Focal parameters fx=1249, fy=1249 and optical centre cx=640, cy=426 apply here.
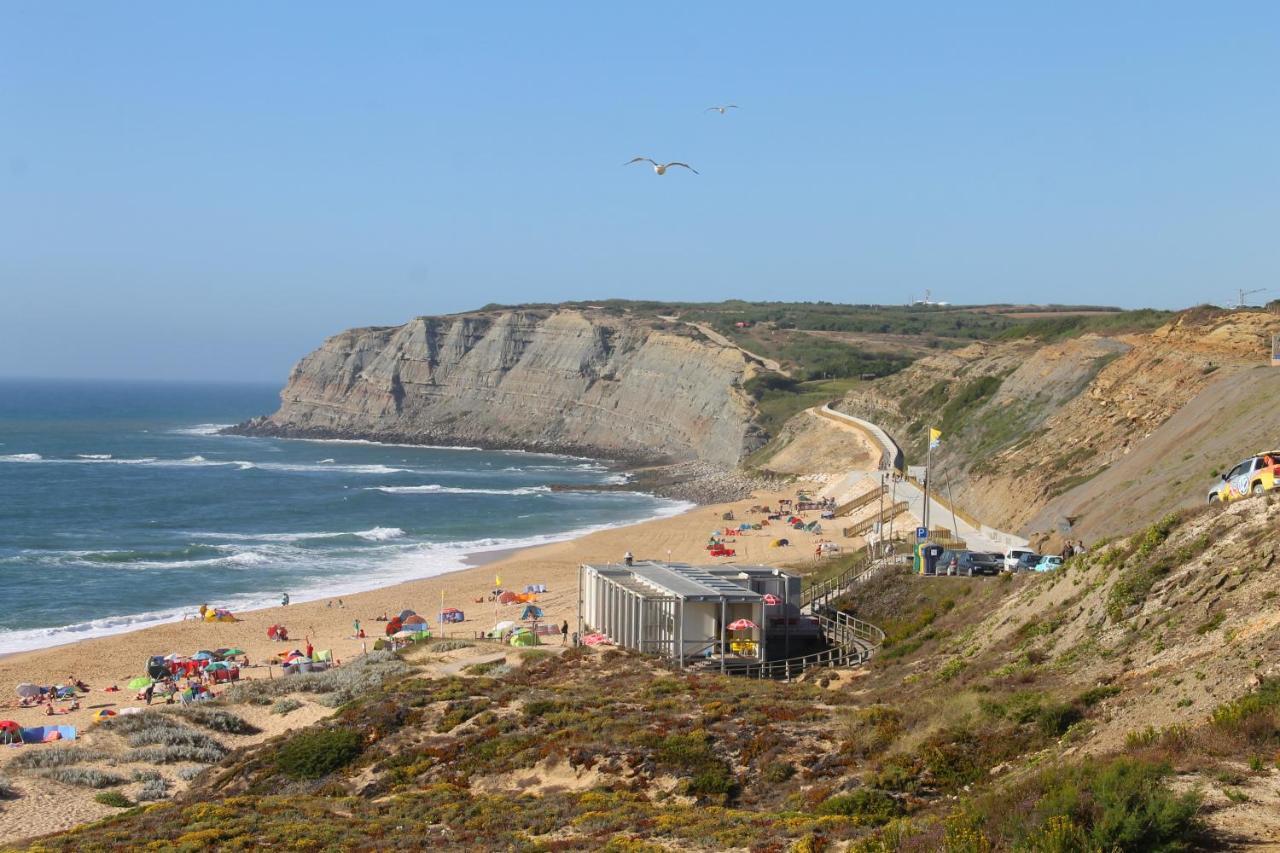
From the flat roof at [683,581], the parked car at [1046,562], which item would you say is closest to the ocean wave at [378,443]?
the flat roof at [683,581]

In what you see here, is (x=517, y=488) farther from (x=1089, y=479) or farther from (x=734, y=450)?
(x=1089, y=479)

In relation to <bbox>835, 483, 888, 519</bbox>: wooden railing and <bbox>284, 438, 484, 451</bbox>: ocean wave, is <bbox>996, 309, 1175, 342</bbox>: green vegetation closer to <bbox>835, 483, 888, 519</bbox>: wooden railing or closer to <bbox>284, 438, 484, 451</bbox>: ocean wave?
<bbox>835, 483, 888, 519</bbox>: wooden railing

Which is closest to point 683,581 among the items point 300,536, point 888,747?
point 888,747

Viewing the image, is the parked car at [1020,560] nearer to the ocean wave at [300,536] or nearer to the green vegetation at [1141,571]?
the green vegetation at [1141,571]

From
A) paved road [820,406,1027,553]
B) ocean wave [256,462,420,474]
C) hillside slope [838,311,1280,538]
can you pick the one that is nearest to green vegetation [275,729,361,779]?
hillside slope [838,311,1280,538]

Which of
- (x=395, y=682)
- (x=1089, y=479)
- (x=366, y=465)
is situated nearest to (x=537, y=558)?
(x=1089, y=479)
